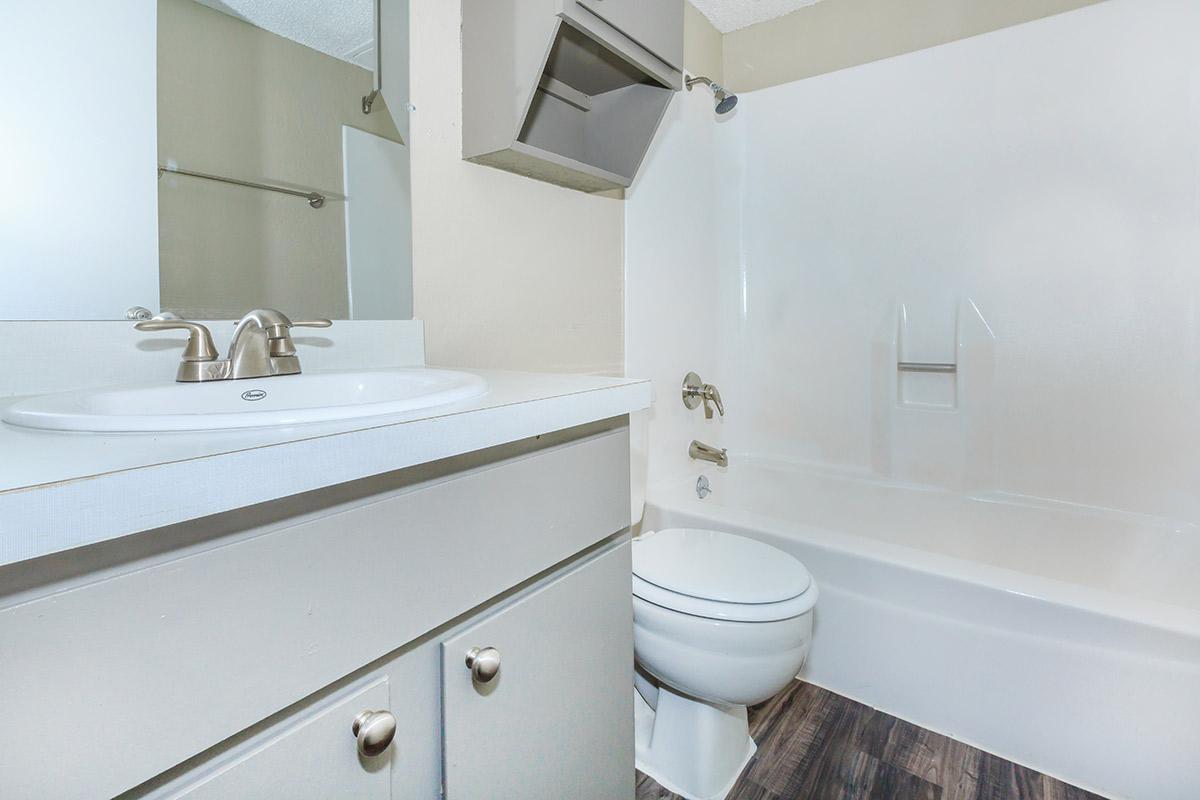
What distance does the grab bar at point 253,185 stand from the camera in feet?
2.84

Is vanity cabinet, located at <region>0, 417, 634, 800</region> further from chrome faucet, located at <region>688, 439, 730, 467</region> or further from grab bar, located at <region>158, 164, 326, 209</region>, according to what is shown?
chrome faucet, located at <region>688, 439, 730, 467</region>

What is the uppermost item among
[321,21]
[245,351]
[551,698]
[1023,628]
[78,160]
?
[321,21]

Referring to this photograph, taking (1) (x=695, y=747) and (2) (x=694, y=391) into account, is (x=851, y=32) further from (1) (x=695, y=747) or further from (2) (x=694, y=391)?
(1) (x=695, y=747)

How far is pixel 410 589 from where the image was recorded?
0.57 metres

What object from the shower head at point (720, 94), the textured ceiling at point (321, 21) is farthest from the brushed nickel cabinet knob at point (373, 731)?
the shower head at point (720, 94)

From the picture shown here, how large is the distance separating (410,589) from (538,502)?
0.19 meters

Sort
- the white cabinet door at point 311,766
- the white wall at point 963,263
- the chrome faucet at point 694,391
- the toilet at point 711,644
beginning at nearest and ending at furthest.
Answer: the white cabinet door at point 311,766
the toilet at point 711,644
the white wall at point 963,263
the chrome faucet at point 694,391

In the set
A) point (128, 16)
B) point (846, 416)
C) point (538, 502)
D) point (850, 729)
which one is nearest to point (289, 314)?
point (128, 16)

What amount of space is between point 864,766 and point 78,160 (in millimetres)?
1777

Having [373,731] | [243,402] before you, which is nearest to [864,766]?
[373,731]

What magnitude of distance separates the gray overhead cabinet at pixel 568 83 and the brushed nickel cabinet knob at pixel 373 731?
103cm

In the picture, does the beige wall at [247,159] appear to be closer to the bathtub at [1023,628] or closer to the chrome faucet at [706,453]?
the bathtub at [1023,628]

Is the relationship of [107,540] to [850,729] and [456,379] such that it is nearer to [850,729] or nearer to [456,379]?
[456,379]

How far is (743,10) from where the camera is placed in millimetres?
2178
